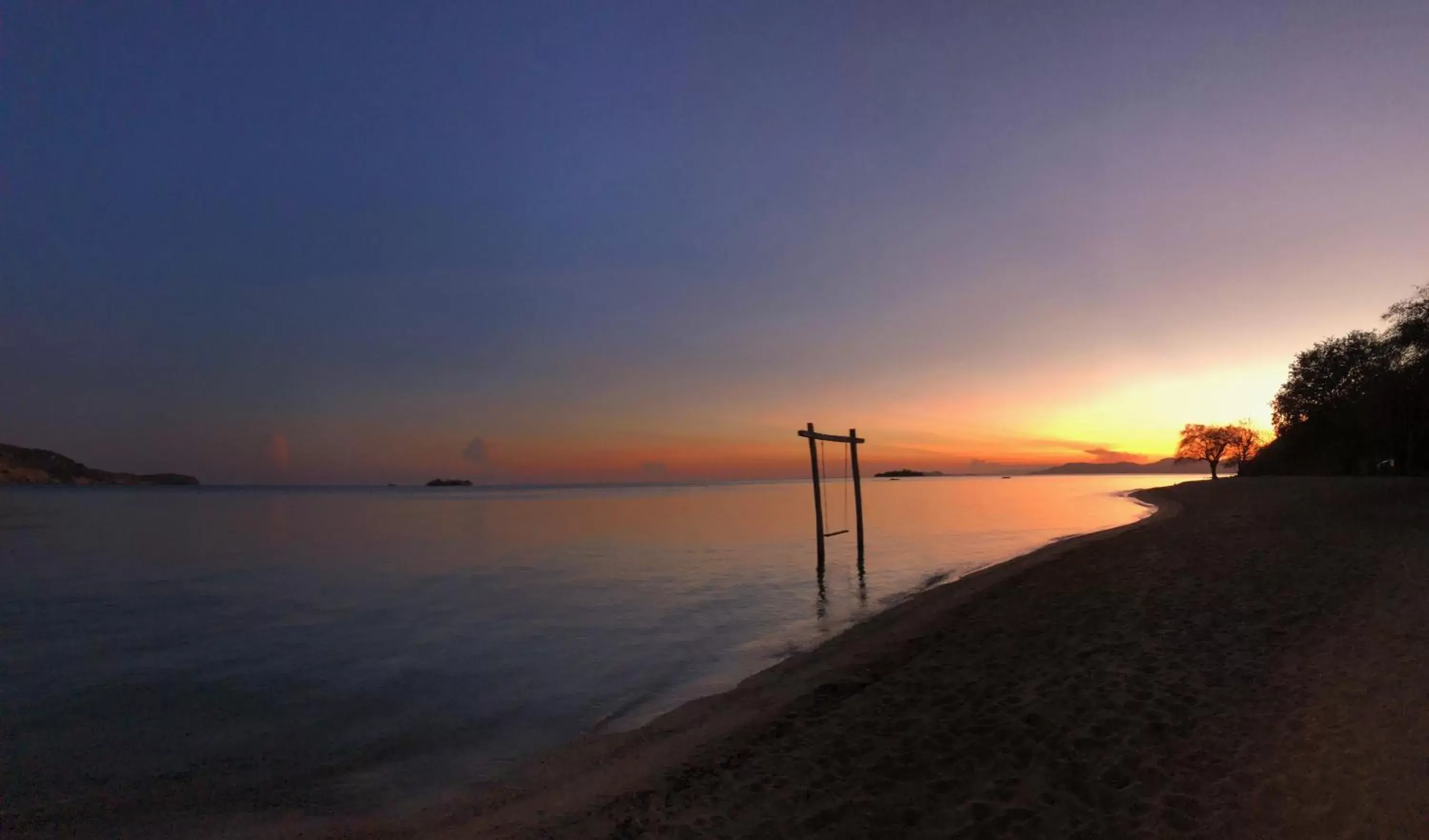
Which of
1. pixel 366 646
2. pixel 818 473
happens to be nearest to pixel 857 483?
pixel 818 473

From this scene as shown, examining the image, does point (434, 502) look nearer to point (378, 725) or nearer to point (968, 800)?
point (378, 725)

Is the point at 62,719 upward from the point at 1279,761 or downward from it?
downward

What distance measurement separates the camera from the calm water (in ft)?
27.0

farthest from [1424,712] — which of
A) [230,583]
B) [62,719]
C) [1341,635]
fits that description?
[230,583]

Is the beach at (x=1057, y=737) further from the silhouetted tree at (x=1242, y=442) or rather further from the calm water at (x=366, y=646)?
the silhouetted tree at (x=1242, y=442)

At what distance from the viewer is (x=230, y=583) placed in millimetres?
22625

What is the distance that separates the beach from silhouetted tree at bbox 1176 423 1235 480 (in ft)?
314

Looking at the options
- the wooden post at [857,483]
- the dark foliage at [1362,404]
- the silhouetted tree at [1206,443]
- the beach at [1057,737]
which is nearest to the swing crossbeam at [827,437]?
the wooden post at [857,483]

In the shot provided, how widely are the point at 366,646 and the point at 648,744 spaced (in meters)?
8.87

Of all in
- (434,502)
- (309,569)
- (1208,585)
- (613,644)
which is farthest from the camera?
(434,502)

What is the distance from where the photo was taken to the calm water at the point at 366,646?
8.23m

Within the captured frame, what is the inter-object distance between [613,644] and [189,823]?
8.02 m

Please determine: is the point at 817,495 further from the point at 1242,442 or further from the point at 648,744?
the point at 1242,442

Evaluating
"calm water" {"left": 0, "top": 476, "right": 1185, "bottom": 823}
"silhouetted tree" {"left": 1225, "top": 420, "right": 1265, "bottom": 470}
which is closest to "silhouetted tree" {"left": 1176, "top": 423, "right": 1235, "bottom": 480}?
"silhouetted tree" {"left": 1225, "top": 420, "right": 1265, "bottom": 470}
